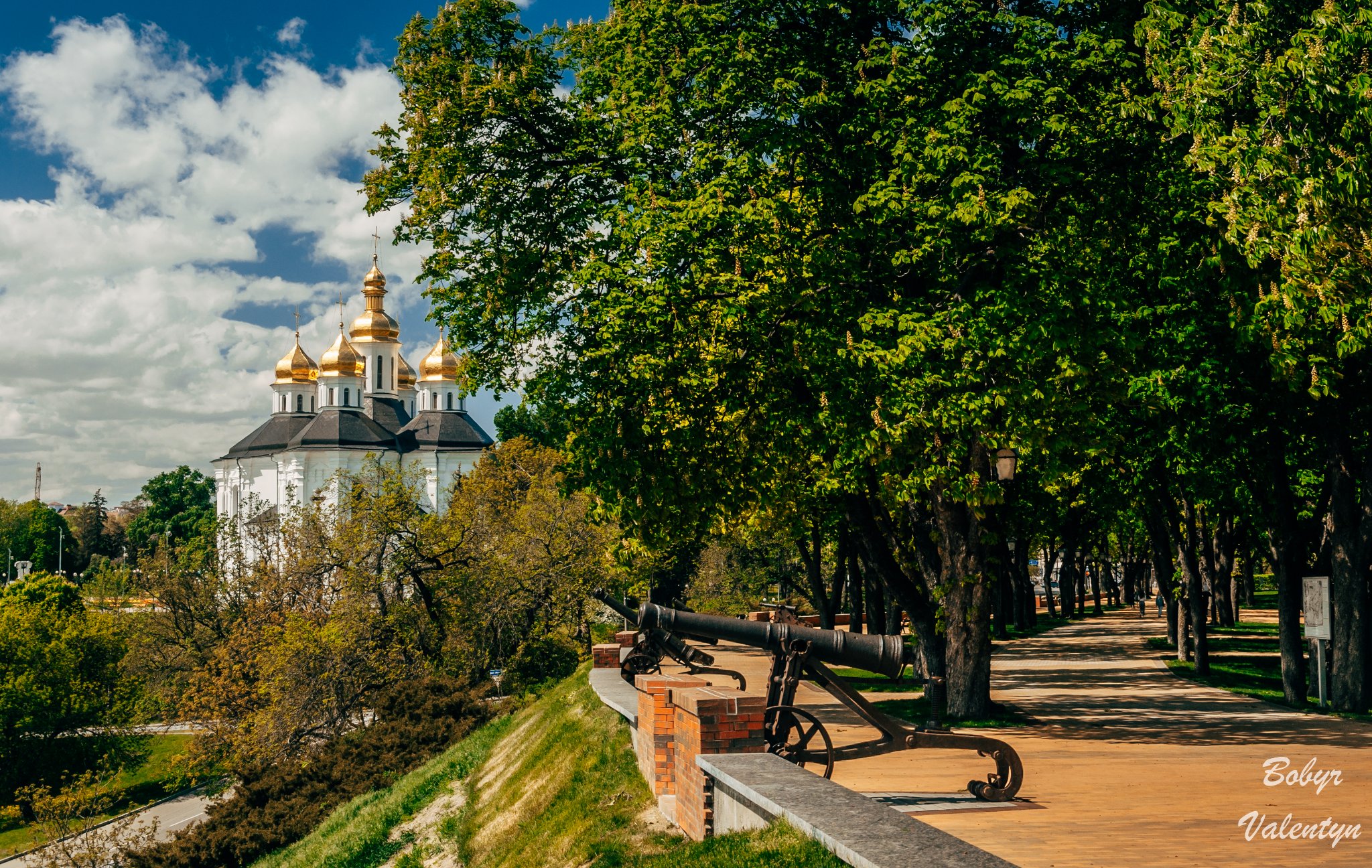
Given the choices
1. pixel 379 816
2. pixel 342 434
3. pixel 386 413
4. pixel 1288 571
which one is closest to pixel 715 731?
pixel 379 816

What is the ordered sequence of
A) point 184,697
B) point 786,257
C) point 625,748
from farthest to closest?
point 184,697
point 786,257
point 625,748

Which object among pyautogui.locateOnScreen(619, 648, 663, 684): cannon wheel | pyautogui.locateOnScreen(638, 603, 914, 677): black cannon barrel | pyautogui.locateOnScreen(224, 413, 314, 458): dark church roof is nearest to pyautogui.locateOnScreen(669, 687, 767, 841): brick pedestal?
pyautogui.locateOnScreen(638, 603, 914, 677): black cannon barrel

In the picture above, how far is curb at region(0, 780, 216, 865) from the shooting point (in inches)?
1243

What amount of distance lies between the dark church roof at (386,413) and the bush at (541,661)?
74.7m

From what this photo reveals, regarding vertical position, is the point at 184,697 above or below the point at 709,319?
below

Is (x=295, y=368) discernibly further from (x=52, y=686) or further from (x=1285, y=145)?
(x=1285, y=145)

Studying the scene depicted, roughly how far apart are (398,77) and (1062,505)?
23397 mm

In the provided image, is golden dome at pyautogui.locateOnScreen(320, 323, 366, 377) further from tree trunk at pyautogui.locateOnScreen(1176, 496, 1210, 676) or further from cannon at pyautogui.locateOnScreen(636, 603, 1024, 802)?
cannon at pyautogui.locateOnScreen(636, 603, 1024, 802)

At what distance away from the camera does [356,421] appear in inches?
3925

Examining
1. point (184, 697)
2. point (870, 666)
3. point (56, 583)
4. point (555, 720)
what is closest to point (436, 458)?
point (56, 583)

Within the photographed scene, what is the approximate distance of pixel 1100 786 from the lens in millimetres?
9930

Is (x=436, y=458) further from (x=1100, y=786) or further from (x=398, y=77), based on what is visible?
(x=1100, y=786)

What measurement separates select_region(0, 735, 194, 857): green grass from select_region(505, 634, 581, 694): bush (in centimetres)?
1232

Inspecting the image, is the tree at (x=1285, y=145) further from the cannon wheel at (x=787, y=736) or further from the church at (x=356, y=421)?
the church at (x=356, y=421)
